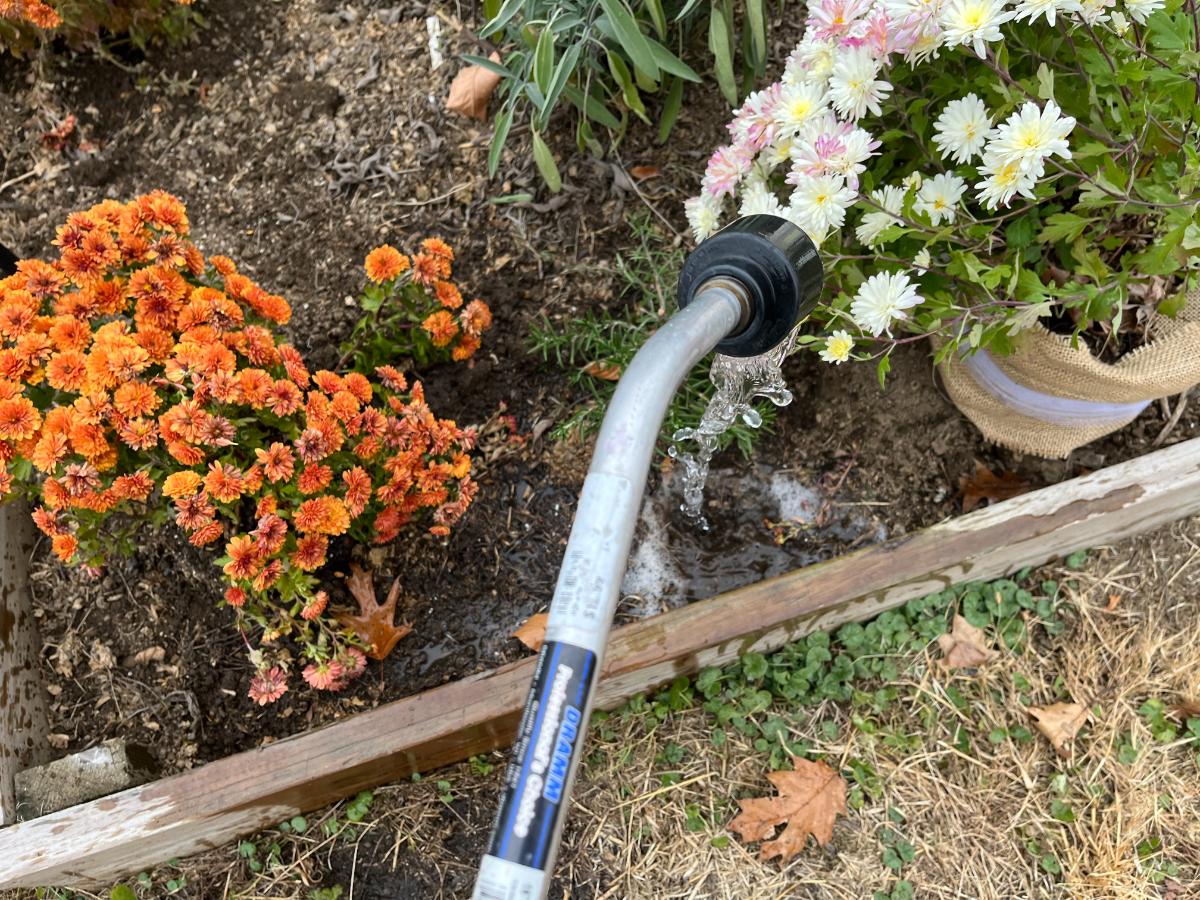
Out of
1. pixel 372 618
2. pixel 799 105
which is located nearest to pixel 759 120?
pixel 799 105

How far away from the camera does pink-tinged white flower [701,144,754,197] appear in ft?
4.89

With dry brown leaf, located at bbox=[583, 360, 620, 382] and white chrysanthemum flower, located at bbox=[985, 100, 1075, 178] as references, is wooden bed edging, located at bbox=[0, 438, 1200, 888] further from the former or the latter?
white chrysanthemum flower, located at bbox=[985, 100, 1075, 178]

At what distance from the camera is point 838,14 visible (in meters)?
1.27

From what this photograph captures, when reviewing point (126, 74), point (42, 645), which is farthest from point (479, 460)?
point (126, 74)

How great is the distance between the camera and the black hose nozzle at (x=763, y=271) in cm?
100

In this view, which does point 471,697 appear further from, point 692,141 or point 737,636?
point 692,141

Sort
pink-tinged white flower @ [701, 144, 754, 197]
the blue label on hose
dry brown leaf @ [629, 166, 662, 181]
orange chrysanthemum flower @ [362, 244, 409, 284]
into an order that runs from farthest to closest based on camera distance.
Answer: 1. dry brown leaf @ [629, 166, 662, 181]
2. orange chrysanthemum flower @ [362, 244, 409, 284]
3. pink-tinged white flower @ [701, 144, 754, 197]
4. the blue label on hose

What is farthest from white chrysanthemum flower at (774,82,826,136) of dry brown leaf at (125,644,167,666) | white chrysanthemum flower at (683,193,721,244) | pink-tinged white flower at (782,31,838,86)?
dry brown leaf at (125,644,167,666)

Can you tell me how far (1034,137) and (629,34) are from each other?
88cm

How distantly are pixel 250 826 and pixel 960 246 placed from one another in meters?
1.76

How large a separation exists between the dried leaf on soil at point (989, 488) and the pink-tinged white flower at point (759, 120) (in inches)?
37.6

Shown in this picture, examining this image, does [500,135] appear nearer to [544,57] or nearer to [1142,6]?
[544,57]

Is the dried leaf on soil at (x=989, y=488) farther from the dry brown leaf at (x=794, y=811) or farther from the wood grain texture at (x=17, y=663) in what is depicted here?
the wood grain texture at (x=17, y=663)

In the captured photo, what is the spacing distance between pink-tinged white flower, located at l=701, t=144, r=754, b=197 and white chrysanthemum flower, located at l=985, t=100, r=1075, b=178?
0.45 metres
